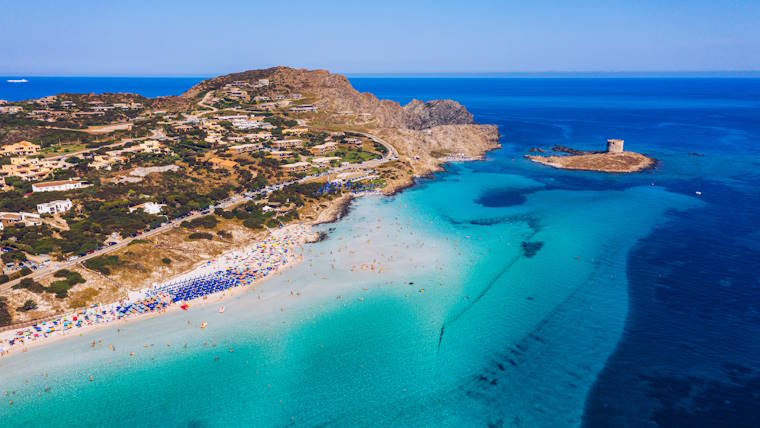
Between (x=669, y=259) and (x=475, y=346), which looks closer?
(x=475, y=346)

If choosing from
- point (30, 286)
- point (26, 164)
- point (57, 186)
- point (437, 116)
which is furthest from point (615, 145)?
point (26, 164)

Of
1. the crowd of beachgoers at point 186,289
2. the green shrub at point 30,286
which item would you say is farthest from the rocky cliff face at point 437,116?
the green shrub at point 30,286

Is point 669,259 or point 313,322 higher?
point 669,259

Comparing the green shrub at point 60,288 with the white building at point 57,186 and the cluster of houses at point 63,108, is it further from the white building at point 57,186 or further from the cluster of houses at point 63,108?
the cluster of houses at point 63,108

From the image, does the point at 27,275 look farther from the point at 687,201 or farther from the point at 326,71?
the point at 326,71

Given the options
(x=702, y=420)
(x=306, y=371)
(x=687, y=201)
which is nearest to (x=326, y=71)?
(x=687, y=201)

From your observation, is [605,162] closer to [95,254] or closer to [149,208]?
[149,208]

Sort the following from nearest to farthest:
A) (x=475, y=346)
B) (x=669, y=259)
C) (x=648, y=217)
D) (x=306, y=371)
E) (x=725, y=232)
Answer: (x=306, y=371), (x=475, y=346), (x=669, y=259), (x=725, y=232), (x=648, y=217)
